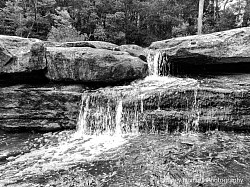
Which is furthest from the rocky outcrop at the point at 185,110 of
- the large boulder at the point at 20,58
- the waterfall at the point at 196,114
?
the large boulder at the point at 20,58

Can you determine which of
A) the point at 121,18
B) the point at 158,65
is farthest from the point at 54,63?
the point at 121,18

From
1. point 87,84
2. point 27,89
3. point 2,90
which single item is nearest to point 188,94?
point 87,84

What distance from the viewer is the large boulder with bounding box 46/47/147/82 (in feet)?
25.8

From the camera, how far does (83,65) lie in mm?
7902

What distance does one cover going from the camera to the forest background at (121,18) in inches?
731

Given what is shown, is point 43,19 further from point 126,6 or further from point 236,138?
point 236,138

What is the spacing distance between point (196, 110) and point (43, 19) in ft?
58.4

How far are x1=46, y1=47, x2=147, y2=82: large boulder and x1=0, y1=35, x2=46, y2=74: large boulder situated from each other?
0.30 meters

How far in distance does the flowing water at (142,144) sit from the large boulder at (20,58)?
2.08 metres

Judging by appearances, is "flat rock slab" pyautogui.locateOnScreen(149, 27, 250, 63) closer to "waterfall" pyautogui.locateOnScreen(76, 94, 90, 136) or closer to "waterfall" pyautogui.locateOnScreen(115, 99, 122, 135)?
"waterfall" pyautogui.locateOnScreen(115, 99, 122, 135)

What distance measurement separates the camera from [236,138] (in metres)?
5.84

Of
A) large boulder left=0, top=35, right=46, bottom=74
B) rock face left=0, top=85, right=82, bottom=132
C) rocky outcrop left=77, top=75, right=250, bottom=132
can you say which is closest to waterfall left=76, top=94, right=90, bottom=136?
rock face left=0, top=85, right=82, bottom=132

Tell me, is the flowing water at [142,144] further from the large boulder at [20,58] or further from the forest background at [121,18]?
A: the forest background at [121,18]

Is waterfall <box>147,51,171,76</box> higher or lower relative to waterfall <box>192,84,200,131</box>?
higher
